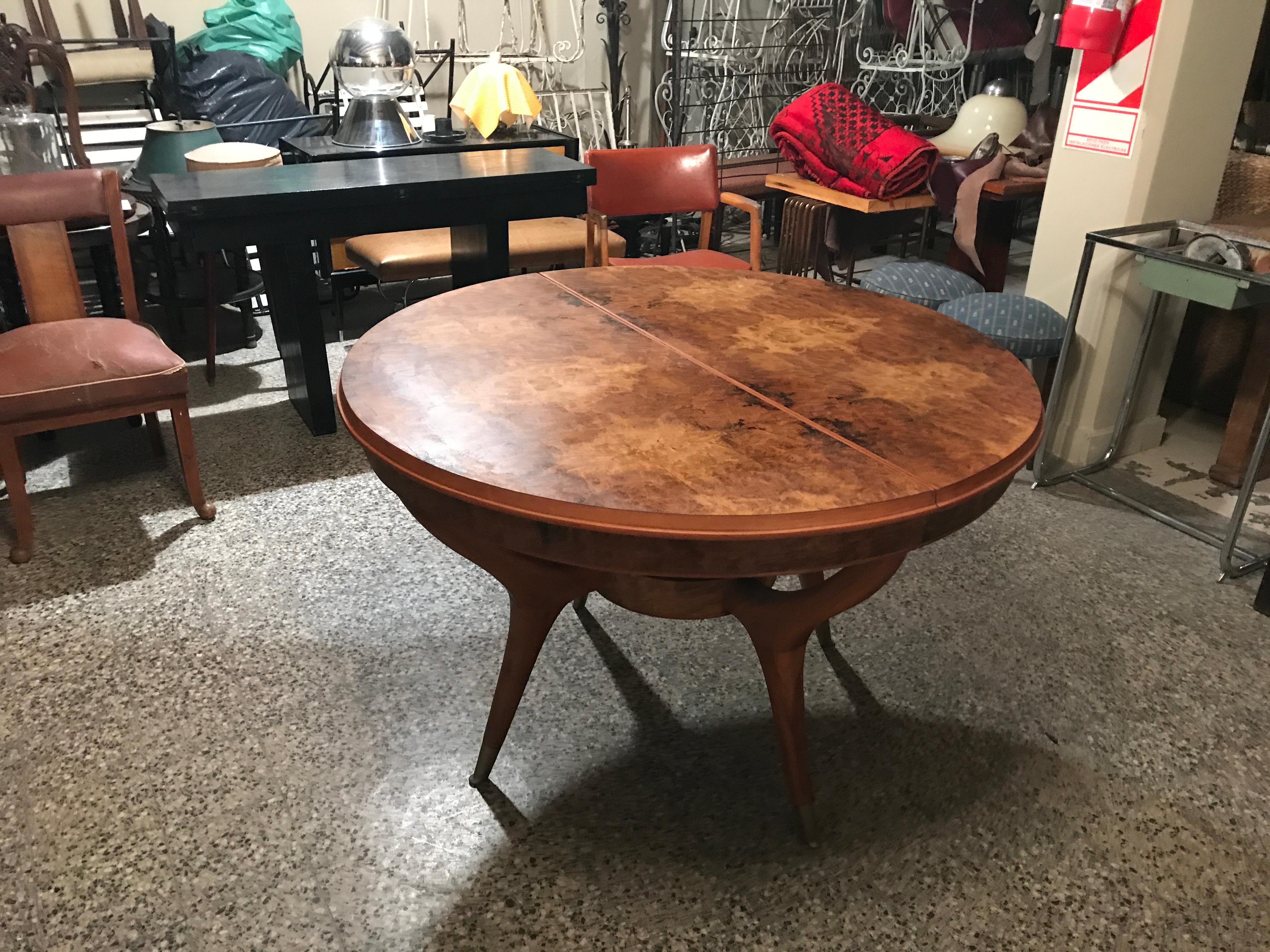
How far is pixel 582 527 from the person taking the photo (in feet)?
3.90

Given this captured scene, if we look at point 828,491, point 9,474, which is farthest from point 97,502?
point 828,491

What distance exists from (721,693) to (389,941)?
2.77 ft

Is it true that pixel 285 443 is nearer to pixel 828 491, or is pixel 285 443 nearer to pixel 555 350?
pixel 555 350

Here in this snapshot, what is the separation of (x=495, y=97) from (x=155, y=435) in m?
2.19

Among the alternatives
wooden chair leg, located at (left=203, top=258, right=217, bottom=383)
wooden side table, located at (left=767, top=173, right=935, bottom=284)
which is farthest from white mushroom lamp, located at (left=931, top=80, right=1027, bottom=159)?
wooden chair leg, located at (left=203, top=258, right=217, bottom=383)

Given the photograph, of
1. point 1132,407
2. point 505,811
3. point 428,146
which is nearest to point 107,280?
point 428,146

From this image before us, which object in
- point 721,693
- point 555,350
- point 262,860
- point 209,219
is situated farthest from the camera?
point 209,219

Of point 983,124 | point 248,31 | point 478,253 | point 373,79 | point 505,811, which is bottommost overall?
point 505,811

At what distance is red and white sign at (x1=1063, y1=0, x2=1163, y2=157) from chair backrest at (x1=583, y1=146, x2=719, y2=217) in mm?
1166

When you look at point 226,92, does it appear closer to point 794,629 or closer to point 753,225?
point 753,225

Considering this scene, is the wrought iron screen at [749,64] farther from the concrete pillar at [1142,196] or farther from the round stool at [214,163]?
the concrete pillar at [1142,196]

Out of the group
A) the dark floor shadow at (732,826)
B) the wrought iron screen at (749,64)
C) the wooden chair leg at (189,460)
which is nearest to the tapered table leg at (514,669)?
the dark floor shadow at (732,826)

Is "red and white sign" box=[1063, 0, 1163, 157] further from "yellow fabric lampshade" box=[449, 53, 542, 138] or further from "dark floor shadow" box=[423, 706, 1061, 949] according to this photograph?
"yellow fabric lampshade" box=[449, 53, 542, 138]

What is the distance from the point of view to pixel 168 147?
3.58 meters
